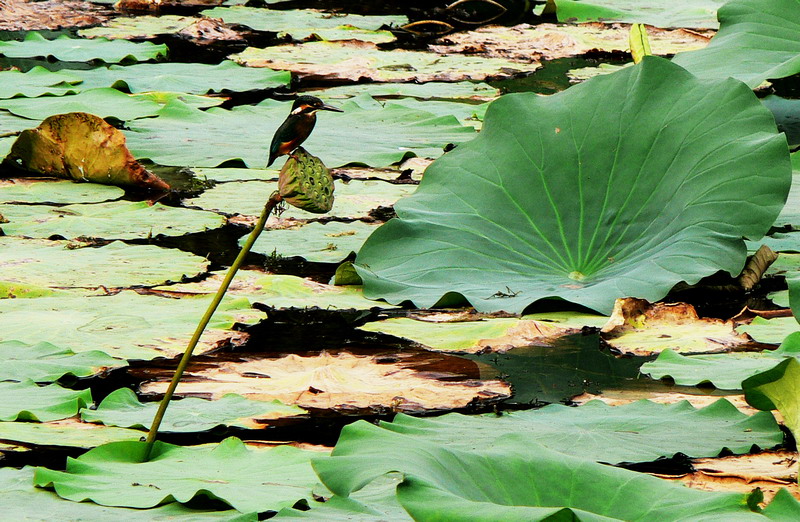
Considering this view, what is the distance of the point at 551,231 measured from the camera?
2.41 meters

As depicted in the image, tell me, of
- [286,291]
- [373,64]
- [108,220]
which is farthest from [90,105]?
[286,291]

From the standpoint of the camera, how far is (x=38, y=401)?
1620 mm

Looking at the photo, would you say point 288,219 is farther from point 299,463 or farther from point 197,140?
point 299,463

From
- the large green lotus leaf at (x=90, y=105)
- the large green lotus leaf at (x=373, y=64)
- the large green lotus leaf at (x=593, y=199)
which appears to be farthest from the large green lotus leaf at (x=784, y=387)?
the large green lotus leaf at (x=373, y=64)

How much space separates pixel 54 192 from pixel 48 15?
3.49 metres

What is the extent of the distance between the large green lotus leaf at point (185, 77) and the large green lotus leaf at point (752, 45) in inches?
75.5

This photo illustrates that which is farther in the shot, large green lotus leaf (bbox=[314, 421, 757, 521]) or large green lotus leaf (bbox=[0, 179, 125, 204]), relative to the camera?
large green lotus leaf (bbox=[0, 179, 125, 204])

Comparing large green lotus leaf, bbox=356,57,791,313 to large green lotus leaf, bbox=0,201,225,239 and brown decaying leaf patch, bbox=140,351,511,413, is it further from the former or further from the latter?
large green lotus leaf, bbox=0,201,225,239

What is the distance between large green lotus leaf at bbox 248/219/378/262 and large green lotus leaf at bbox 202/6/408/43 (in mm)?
2958

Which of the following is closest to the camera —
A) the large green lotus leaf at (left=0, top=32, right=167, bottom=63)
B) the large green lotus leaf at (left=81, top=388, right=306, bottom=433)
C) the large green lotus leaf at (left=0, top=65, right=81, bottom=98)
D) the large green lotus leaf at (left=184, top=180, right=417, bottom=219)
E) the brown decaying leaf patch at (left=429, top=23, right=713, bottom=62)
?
the large green lotus leaf at (left=81, top=388, right=306, bottom=433)

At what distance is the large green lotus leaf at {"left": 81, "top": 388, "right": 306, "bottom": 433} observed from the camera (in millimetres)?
1592

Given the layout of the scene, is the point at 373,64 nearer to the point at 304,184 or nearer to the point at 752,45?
the point at 752,45

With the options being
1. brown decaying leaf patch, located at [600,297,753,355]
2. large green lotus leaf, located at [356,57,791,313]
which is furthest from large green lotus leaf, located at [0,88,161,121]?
brown decaying leaf patch, located at [600,297,753,355]

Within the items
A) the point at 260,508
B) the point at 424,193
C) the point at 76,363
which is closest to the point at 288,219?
the point at 424,193
